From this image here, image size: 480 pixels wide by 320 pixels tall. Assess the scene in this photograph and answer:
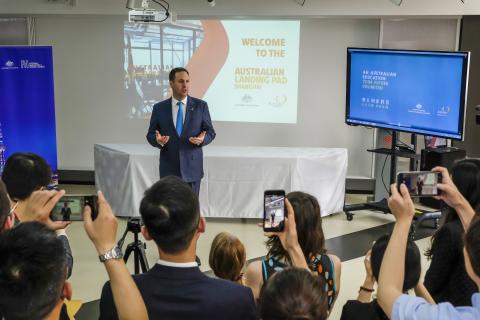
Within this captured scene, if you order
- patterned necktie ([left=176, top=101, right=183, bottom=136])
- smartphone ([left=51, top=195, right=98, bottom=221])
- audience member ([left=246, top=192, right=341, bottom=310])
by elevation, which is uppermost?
patterned necktie ([left=176, top=101, right=183, bottom=136])

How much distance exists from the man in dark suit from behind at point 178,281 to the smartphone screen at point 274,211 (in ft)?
1.24

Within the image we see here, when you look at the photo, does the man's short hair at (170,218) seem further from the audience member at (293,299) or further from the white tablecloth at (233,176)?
the white tablecloth at (233,176)

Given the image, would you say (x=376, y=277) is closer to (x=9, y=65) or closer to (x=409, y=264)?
(x=409, y=264)

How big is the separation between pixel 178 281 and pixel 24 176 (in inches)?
43.3

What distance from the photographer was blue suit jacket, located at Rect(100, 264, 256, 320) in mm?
1744

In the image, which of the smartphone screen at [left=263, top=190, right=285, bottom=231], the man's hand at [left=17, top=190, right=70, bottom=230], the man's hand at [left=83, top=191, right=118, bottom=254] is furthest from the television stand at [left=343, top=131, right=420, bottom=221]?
the man's hand at [left=83, top=191, right=118, bottom=254]

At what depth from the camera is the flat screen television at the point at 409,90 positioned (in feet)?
18.9

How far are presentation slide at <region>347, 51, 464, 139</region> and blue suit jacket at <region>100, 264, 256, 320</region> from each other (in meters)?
4.49

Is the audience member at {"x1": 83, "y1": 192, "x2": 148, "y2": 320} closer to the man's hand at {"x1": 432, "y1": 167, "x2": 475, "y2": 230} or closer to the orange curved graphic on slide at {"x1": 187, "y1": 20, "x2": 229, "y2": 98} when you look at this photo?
the man's hand at {"x1": 432, "y1": 167, "x2": 475, "y2": 230}

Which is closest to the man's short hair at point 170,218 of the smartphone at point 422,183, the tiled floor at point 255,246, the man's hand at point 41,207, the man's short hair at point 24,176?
the man's hand at point 41,207

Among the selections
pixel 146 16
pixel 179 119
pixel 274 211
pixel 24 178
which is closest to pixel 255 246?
→ pixel 179 119

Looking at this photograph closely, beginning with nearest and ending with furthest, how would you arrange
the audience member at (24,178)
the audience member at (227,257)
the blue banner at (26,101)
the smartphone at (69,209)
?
the smartphone at (69,209), the audience member at (24,178), the audience member at (227,257), the blue banner at (26,101)

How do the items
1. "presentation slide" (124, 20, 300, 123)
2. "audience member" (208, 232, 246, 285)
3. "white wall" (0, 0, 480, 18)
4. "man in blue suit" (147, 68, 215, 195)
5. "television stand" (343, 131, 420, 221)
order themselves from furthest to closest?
"presentation slide" (124, 20, 300, 123), "white wall" (0, 0, 480, 18), "television stand" (343, 131, 420, 221), "man in blue suit" (147, 68, 215, 195), "audience member" (208, 232, 246, 285)

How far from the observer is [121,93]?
8008mm
